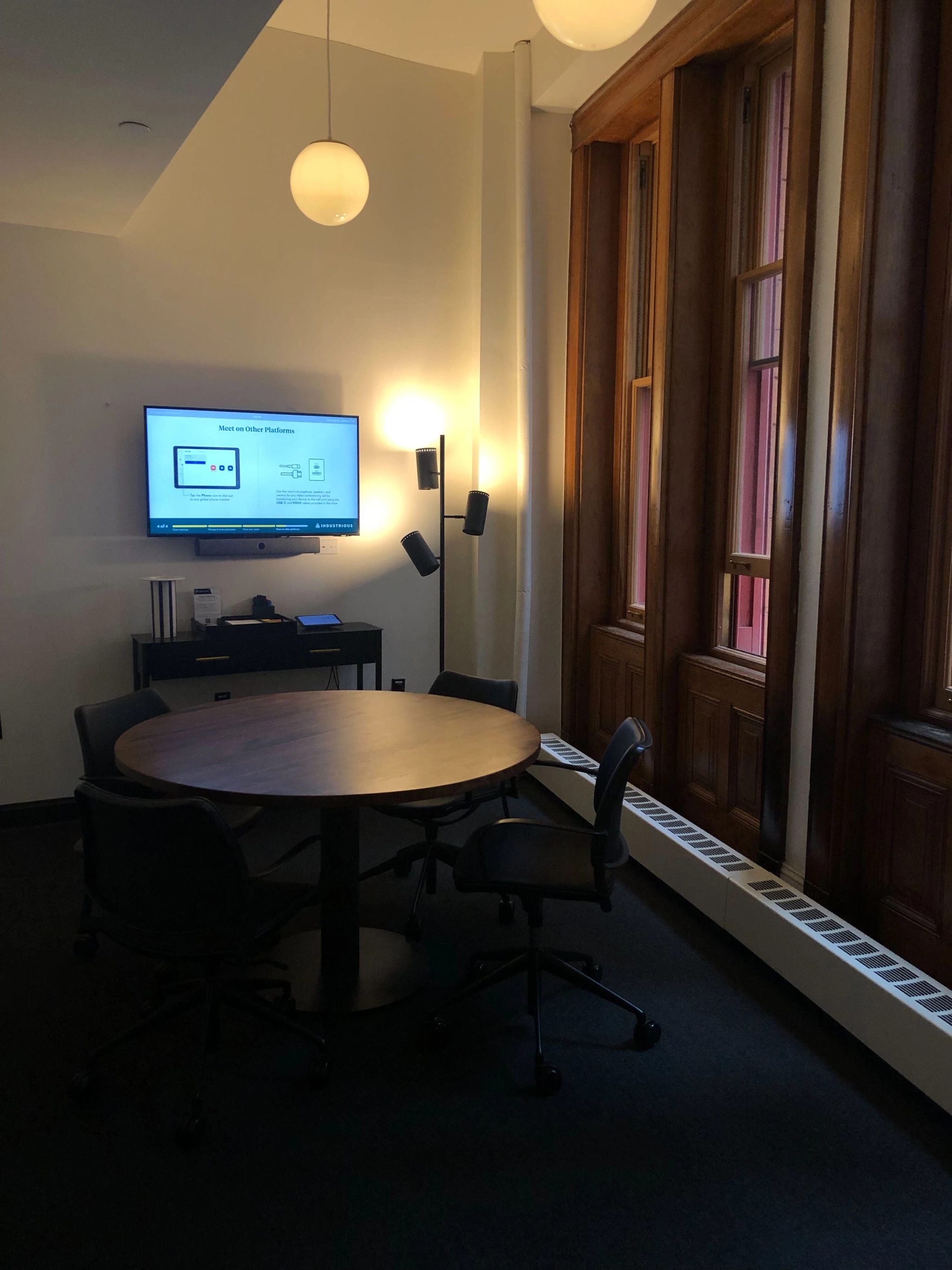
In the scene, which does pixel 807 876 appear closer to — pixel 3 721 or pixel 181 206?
pixel 3 721

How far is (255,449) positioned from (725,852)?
2.89 metres

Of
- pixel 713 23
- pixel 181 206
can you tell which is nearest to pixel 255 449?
pixel 181 206

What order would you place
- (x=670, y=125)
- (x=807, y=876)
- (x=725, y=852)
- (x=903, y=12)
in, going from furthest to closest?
(x=670, y=125) → (x=725, y=852) → (x=807, y=876) → (x=903, y=12)

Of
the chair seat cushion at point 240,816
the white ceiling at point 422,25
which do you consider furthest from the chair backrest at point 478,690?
the white ceiling at point 422,25

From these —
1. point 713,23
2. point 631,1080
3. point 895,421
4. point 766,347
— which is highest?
point 713,23

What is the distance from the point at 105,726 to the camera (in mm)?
2982

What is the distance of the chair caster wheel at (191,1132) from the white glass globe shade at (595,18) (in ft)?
9.17

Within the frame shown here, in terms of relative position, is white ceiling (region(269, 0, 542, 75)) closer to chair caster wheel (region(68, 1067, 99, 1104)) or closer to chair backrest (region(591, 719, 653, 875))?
chair backrest (region(591, 719, 653, 875))

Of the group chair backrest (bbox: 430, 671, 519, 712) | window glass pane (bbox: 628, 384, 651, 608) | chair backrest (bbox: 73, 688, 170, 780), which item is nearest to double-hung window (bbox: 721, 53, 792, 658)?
window glass pane (bbox: 628, 384, 651, 608)

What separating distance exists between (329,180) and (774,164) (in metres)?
1.76

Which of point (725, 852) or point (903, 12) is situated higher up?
point (903, 12)

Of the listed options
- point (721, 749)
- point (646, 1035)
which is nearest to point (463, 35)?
point (721, 749)

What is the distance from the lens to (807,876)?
3.03 meters


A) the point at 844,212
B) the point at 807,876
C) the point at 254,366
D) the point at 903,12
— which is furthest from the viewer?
the point at 254,366
